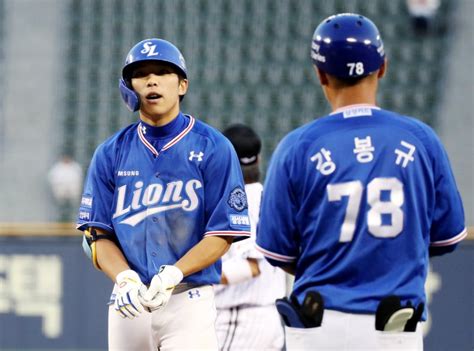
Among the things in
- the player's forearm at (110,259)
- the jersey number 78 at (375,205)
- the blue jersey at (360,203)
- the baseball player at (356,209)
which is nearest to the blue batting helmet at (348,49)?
the baseball player at (356,209)

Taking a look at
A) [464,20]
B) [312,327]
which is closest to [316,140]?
[312,327]

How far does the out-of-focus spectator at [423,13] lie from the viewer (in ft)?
55.0

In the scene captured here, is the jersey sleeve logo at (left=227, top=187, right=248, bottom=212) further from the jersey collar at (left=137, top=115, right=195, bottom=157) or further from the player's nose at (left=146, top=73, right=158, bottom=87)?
the player's nose at (left=146, top=73, right=158, bottom=87)

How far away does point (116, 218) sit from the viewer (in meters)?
4.77

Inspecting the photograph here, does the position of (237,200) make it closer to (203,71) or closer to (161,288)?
(161,288)

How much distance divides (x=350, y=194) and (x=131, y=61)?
1.48m

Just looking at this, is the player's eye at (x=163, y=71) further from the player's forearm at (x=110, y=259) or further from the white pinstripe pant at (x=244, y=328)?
the white pinstripe pant at (x=244, y=328)

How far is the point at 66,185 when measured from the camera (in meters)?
16.1

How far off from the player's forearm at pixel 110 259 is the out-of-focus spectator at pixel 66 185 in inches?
449

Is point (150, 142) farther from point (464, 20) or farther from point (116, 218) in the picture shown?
point (464, 20)

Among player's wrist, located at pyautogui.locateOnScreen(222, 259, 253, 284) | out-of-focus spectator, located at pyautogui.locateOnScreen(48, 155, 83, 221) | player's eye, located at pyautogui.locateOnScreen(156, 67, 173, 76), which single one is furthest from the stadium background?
player's eye, located at pyautogui.locateOnScreen(156, 67, 173, 76)

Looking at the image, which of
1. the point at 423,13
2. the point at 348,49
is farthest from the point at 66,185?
the point at 348,49

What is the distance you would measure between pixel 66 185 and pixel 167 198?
11568mm

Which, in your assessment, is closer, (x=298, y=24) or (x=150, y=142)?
(x=150, y=142)
